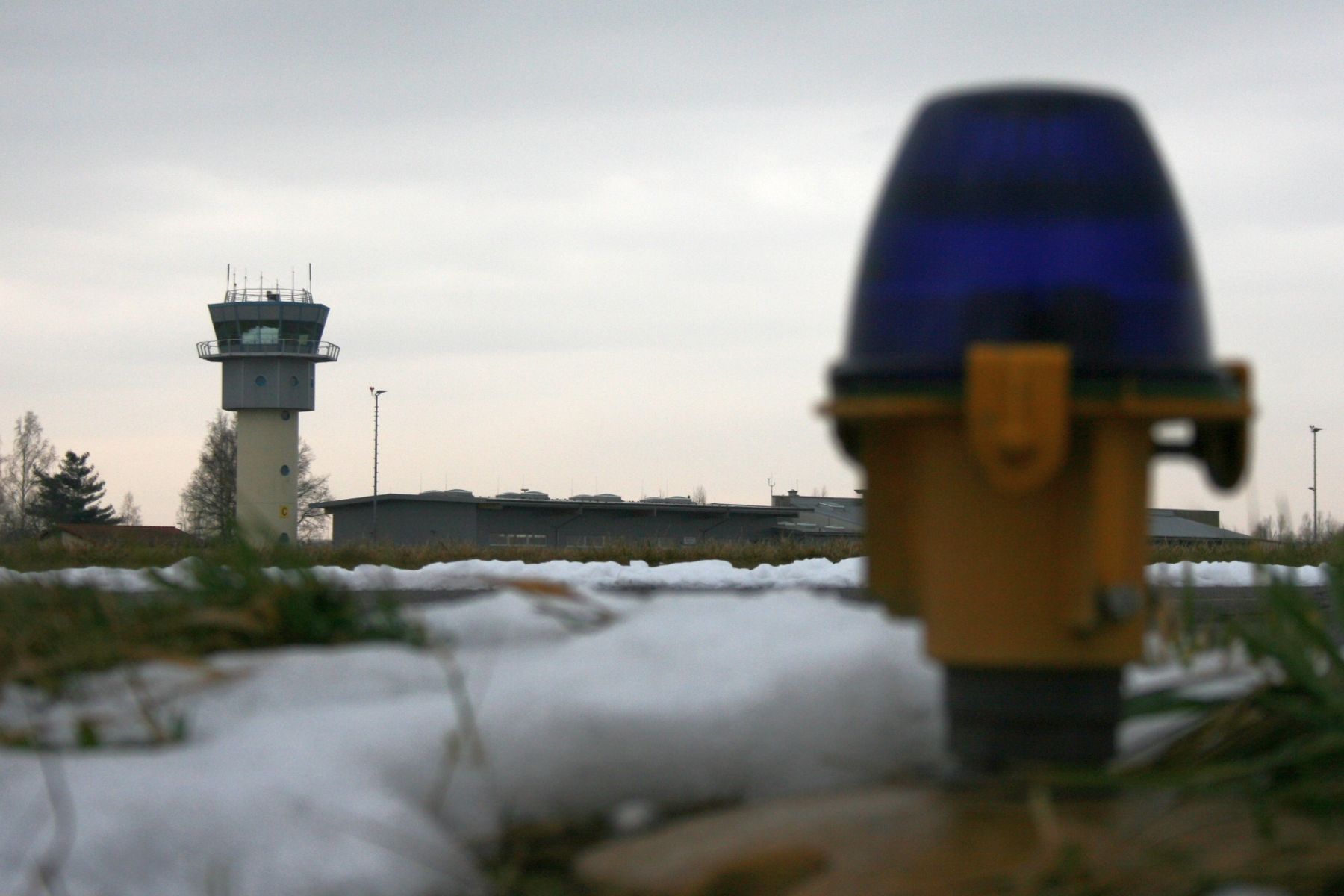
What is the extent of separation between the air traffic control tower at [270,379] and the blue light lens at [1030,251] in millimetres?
56571

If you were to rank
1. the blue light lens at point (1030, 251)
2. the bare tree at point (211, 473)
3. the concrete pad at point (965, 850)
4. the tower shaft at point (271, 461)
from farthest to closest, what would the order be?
the bare tree at point (211, 473) < the tower shaft at point (271, 461) < the blue light lens at point (1030, 251) < the concrete pad at point (965, 850)

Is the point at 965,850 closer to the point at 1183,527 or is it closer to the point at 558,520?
the point at 558,520

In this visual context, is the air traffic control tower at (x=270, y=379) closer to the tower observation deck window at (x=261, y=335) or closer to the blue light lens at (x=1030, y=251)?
the tower observation deck window at (x=261, y=335)

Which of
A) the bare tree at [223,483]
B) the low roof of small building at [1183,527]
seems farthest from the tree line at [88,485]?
the low roof of small building at [1183,527]

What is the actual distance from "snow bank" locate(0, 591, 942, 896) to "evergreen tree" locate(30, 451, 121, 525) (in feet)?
273

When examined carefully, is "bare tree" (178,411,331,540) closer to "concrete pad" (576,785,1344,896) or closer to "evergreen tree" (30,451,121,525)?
"evergreen tree" (30,451,121,525)

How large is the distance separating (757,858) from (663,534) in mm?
50956

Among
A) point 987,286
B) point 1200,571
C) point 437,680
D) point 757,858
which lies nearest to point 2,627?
point 437,680

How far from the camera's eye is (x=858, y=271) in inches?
75.5

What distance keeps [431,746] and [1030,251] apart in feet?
3.63

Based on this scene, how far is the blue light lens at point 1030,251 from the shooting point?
1729 millimetres

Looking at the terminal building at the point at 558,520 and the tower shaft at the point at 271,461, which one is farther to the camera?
the tower shaft at the point at 271,461

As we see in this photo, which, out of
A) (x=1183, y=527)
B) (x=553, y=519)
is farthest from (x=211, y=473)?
(x=1183, y=527)

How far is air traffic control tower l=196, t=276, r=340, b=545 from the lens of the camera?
57.4 metres
